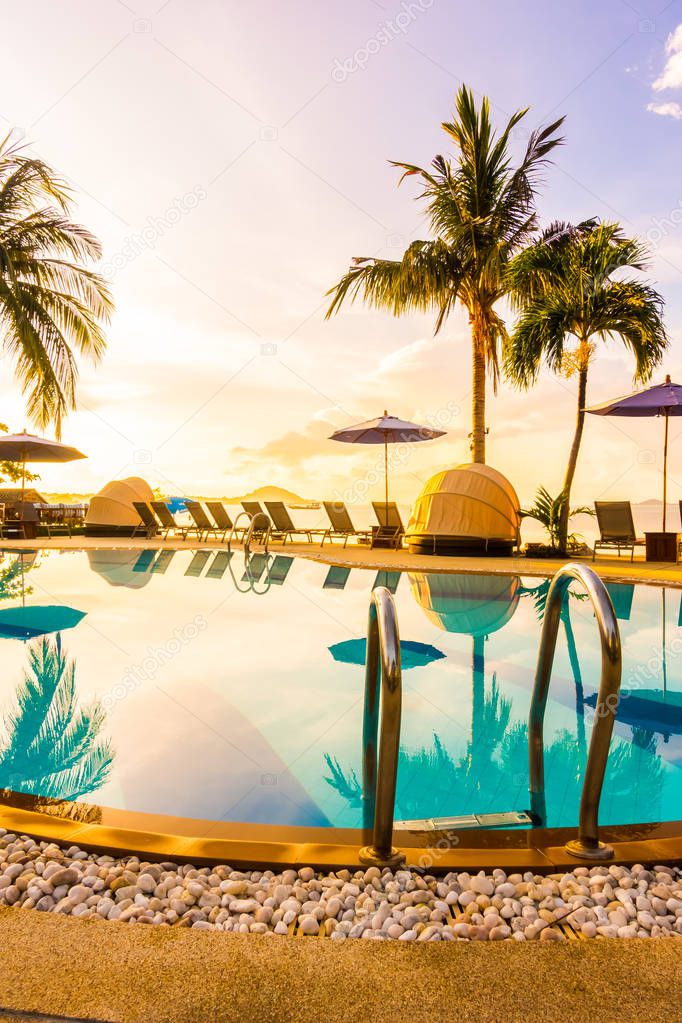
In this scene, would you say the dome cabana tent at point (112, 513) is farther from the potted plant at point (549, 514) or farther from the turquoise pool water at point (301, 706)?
the potted plant at point (549, 514)

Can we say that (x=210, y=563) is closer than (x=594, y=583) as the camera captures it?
No

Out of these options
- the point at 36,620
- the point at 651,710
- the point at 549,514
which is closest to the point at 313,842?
the point at 651,710

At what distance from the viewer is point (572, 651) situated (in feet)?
21.1

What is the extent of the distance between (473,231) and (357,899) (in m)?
15.7

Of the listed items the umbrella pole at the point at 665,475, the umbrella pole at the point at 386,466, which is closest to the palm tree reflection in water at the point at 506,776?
the umbrella pole at the point at 665,475

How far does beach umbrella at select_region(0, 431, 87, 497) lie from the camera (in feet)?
61.8

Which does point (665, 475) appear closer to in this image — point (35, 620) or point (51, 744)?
point (35, 620)

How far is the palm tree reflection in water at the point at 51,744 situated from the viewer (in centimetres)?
339

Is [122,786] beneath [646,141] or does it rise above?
beneath

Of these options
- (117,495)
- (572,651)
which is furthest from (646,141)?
(117,495)

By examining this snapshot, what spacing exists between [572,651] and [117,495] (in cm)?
1763

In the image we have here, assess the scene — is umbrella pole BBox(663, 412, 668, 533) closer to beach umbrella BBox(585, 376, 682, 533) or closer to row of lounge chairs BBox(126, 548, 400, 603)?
beach umbrella BBox(585, 376, 682, 533)

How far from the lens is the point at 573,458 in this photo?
14.3 meters

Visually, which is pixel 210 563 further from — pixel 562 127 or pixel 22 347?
pixel 562 127
